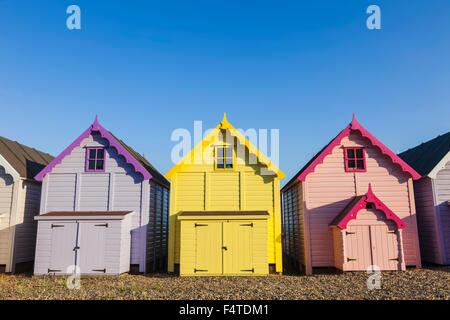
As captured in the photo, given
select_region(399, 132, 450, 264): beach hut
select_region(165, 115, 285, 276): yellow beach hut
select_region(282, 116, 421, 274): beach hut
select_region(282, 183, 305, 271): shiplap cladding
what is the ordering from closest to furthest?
select_region(165, 115, 285, 276): yellow beach hut, select_region(282, 116, 421, 274): beach hut, select_region(399, 132, 450, 264): beach hut, select_region(282, 183, 305, 271): shiplap cladding

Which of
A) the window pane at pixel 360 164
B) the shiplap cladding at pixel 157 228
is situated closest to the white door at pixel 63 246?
the shiplap cladding at pixel 157 228

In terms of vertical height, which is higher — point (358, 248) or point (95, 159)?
point (95, 159)

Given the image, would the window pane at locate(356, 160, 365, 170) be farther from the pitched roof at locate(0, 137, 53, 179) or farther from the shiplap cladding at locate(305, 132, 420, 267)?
the pitched roof at locate(0, 137, 53, 179)

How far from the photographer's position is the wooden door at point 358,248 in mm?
14000

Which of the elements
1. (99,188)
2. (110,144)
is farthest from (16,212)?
(110,144)

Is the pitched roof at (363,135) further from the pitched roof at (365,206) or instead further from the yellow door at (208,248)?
the yellow door at (208,248)

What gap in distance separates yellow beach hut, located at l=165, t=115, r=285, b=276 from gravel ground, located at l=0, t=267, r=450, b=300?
806 millimetres

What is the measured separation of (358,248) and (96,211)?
39.6 feet

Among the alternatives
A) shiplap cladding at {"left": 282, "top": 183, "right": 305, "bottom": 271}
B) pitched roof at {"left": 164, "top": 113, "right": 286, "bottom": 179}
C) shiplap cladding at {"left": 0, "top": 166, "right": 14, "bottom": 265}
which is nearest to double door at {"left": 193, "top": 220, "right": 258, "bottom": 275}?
pitched roof at {"left": 164, "top": 113, "right": 286, "bottom": 179}

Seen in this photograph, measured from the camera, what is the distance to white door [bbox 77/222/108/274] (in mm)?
14297

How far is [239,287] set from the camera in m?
11.9

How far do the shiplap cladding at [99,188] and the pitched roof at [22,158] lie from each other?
1.67 meters

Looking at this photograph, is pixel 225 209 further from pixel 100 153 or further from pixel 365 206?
pixel 100 153
